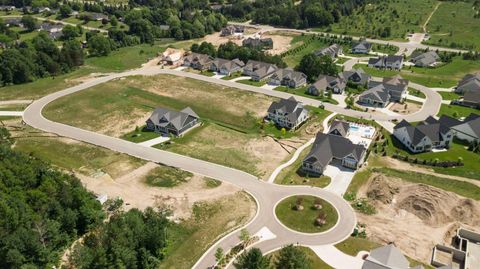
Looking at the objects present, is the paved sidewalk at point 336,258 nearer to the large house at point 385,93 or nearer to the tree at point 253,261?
the tree at point 253,261

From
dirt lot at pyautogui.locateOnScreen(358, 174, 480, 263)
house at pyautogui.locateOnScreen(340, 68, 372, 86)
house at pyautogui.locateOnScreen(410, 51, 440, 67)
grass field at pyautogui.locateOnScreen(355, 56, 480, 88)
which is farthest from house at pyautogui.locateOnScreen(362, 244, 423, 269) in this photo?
house at pyautogui.locateOnScreen(410, 51, 440, 67)

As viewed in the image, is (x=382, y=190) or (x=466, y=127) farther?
(x=466, y=127)

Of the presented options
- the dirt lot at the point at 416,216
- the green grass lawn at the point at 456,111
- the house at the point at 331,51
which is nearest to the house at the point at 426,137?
the dirt lot at the point at 416,216

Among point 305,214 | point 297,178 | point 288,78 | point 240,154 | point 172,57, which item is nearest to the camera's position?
point 305,214

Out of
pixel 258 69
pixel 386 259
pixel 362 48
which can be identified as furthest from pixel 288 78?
pixel 386 259

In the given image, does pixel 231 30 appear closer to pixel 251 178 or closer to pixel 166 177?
pixel 166 177
